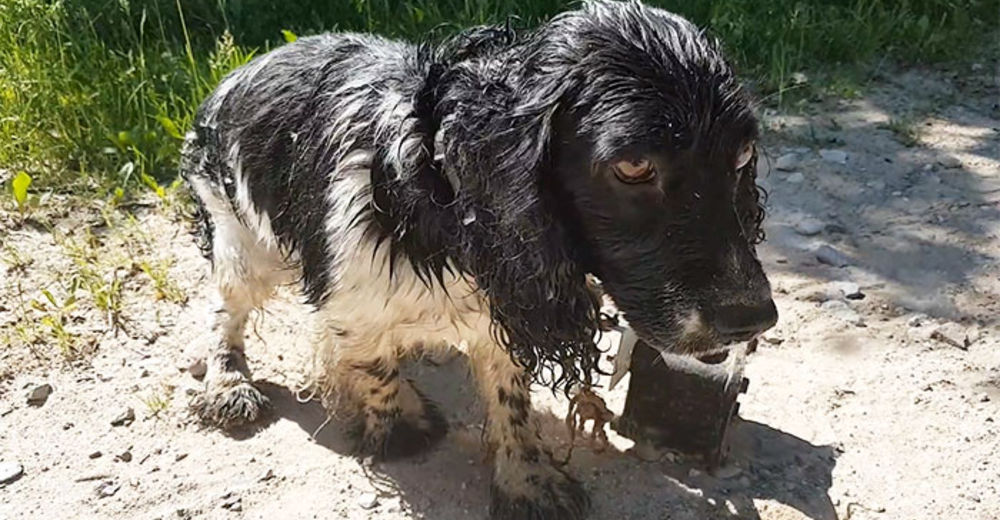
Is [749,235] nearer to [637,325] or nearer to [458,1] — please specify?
[637,325]

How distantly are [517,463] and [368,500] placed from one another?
18.4 inches

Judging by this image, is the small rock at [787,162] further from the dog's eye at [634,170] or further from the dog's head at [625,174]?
the dog's eye at [634,170]

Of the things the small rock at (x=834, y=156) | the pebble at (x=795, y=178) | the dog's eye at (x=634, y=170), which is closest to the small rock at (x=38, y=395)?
the dog's eye at (x=634, y=170)

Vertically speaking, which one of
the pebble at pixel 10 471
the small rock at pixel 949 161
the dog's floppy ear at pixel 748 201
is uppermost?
the dog's floppy ear at pixel 748 201

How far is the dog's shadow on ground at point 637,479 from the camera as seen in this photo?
Result: 3.41 m

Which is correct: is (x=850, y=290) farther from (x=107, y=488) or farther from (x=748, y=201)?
(x=107, y=488)

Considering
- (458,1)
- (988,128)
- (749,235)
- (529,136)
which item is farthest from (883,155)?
(529,136)

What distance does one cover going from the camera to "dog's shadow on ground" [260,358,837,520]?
3408 mm

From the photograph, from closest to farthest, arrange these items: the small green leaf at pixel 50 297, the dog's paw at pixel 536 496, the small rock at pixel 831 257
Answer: the dog's paw at pixel 536 496 < the small green leaf at pixel 50 297 < the small rock at pixel 831 257

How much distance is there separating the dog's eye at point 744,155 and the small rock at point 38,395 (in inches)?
103

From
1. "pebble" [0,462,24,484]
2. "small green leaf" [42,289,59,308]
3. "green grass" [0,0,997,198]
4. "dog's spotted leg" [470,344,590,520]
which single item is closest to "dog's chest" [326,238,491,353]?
"dog's spotted leg" [470,344,590,520]

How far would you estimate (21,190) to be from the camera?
194 inches

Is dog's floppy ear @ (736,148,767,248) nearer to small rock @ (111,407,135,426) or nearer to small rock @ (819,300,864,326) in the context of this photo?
small rock @ (819,300,864,326)

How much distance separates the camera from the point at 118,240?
482 cm
